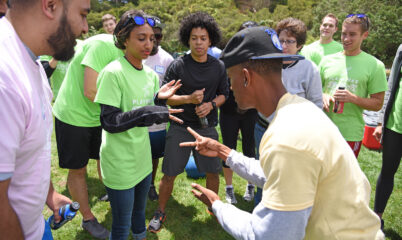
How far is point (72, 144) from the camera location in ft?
9.82

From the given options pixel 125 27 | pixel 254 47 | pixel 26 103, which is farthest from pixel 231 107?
pixel 26 103

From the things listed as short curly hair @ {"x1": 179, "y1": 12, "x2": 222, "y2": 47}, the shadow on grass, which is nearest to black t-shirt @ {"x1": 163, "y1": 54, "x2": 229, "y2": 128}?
short curly hair @ {"x1": 179, "y1": 12, "x2": 222, "y2": 47}

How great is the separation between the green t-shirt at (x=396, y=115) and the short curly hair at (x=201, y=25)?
93.5 inches

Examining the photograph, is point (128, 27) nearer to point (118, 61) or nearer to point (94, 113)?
point (118, 61)

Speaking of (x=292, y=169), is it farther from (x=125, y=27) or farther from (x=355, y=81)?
(x=355, y=81)

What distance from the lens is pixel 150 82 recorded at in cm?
256

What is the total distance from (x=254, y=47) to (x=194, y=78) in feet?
6.38

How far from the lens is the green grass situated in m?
3.34

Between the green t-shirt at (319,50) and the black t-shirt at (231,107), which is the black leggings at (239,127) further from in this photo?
the green t-shirt at (319,50)

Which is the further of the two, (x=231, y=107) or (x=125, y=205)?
(x=231, y=107)

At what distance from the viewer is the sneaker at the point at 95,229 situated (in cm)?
315

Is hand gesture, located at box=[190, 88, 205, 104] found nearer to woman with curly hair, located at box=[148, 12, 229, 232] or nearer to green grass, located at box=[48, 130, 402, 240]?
woman with curly hair, located at box=[148, 12, 229, 232]

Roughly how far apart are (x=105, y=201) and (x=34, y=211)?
2.77 m

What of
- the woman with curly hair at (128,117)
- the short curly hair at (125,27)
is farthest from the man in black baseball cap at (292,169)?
the short curly hair at (125,27)
